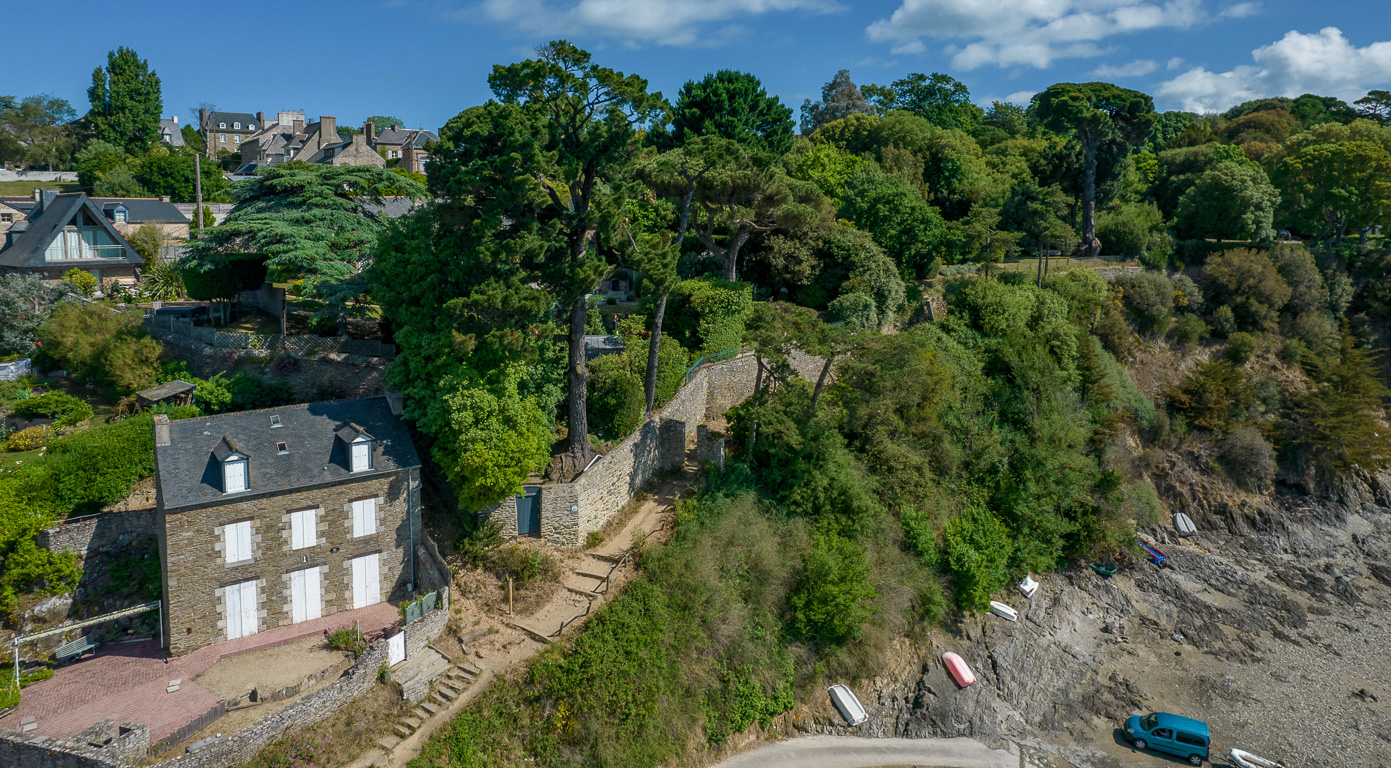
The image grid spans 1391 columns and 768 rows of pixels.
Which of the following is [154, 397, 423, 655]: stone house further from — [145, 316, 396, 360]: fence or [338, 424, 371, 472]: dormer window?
[145, 316, 396, 360]: fence

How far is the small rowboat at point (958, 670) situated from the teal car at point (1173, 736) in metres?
4.12

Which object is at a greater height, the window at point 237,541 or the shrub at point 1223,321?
the shrub at point 1223,321

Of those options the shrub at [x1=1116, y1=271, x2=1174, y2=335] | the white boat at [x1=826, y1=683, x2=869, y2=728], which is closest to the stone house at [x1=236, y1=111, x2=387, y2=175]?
the white boat at [x1=826, y1=683, x2=869, y2=728]

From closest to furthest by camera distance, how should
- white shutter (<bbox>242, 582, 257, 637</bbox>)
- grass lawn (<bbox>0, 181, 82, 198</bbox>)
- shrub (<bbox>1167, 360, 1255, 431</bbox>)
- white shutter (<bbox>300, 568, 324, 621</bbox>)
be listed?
1. white shutter (<bbox>242, 582, 257, 637</bbox>)
2. white shutter (<bbox>300, 568, 324, 621</bbox>)
3. shrub (<bbox>1167, 360, 1255, 431</bbox>)
4. grass lawn (<bbox>0, 181, 82, 198</bbox>)

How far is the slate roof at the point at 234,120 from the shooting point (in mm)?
74312

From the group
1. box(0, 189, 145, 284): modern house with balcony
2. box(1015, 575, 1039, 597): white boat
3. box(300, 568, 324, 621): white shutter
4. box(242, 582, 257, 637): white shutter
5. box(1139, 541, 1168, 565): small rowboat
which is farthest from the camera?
box(0, 189, 145, 284): modern house with balcony

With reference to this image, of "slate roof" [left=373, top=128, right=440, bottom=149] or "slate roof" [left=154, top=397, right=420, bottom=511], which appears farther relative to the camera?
"slate roof" [left=373, top=128, right=440, bottom=149]

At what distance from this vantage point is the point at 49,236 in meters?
28.7

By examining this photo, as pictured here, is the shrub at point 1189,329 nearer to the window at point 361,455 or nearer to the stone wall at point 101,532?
the window at point 361,455

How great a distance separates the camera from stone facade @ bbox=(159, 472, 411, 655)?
624 inches

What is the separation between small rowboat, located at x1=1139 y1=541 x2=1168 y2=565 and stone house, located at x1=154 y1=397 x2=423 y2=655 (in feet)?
84.6

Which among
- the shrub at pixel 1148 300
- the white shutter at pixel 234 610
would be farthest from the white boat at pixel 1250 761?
the white shutter at pixel 234 610

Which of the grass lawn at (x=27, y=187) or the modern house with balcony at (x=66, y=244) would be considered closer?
the modern house with balcony at (x=66, y=244)

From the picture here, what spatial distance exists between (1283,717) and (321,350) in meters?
30.0
